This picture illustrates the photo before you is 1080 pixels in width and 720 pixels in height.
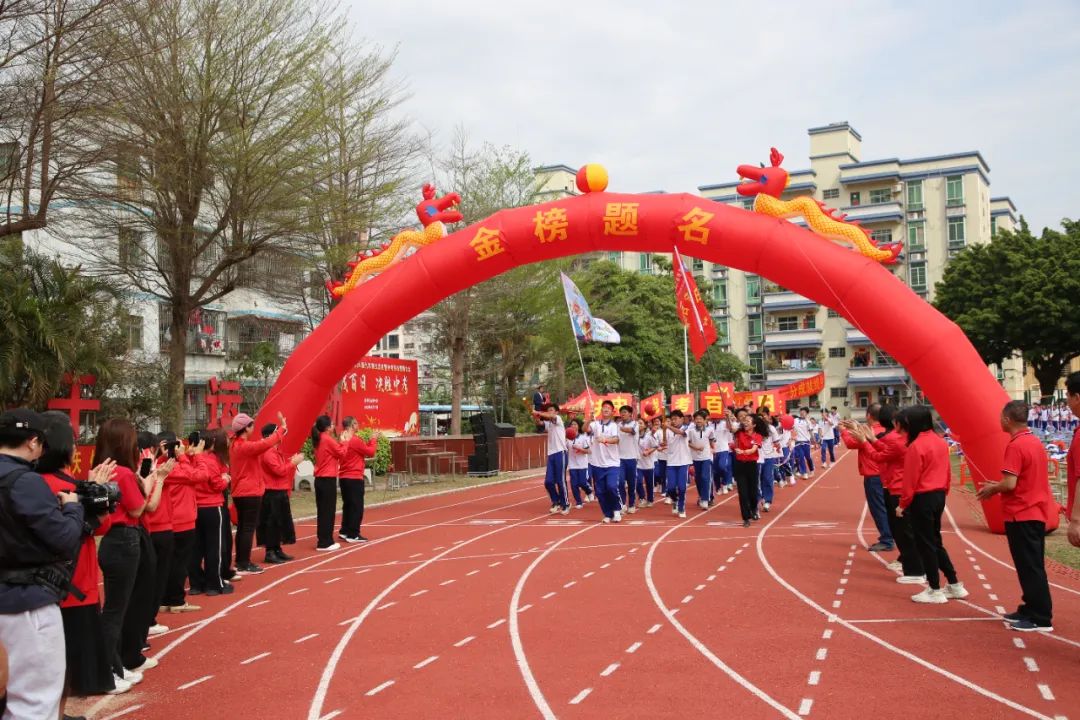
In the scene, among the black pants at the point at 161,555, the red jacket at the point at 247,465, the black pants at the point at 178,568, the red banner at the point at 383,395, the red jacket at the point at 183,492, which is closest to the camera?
the black pants at the point at 161,555

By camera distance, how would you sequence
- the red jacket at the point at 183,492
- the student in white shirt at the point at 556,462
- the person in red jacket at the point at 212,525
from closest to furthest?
the red jacket at the point at 183,492
the person in red jacket at the point at 212,525
the student in white shirt at the point at 556,462

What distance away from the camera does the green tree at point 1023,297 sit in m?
34.8

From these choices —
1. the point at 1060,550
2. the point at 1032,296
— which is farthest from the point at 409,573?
the point at 1032,296

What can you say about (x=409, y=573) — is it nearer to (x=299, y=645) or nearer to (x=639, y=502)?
(x=299, y=645)

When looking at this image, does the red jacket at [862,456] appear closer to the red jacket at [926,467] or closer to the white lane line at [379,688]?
the red jacket at [926,467]

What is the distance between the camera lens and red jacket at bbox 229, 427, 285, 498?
9500 millimetres

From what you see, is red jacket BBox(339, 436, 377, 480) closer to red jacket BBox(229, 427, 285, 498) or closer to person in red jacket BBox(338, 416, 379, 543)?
person in red jacket BBox(338, 416, 379, 543)

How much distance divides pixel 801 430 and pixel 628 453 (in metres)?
8.10

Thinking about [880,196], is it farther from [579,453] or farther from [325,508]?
[325,508]

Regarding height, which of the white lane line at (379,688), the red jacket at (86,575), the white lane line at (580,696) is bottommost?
the white lane line at (379,688)

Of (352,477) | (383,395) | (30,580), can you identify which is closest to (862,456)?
(352,477)

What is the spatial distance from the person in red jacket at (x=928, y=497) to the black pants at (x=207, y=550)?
6065 mm

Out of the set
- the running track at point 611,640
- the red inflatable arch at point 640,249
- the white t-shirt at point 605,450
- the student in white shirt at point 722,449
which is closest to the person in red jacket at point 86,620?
the running track at point 611,640

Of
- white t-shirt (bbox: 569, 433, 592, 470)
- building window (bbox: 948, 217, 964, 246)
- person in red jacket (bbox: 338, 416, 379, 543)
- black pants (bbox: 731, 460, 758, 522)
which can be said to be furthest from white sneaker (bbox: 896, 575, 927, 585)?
building window (bbox: 948, 217, 964, 246)
